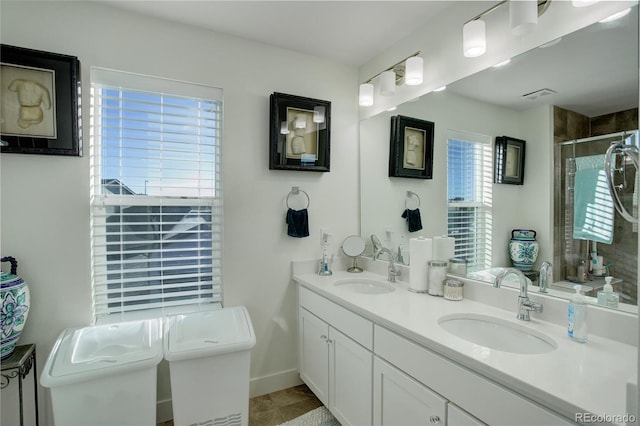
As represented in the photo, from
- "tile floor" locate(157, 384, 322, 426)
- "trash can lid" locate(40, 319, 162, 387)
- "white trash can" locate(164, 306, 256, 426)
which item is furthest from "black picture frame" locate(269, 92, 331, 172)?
"tile floor" locate(157, 384, 322, 426)

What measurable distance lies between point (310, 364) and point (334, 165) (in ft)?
4.67

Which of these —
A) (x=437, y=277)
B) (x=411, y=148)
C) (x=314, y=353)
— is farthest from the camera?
(x=411, y=148)

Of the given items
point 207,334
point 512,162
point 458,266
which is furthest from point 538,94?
point 207,334

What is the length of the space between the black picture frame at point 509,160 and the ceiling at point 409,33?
0.55 feet

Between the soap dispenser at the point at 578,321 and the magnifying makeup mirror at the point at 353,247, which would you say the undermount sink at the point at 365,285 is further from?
the soap dispenser at the point at 578,321

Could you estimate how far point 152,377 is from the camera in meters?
1.54

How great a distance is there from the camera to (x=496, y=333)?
4.53 feet

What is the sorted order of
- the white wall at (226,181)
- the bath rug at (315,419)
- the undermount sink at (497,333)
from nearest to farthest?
the undermount sink at (497,333) → the white wall at (226,181) → the bath rug at (315,419)

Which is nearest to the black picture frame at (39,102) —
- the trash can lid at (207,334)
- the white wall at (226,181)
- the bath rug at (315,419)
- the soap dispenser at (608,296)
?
the white wall at (226,181)

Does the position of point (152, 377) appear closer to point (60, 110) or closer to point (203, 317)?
point (203, 317)

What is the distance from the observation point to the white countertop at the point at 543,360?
0.81 meters

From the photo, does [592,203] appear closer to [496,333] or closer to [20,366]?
[496,333]

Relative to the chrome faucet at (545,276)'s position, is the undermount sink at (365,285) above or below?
below

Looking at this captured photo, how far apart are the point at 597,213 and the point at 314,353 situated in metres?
1.65
